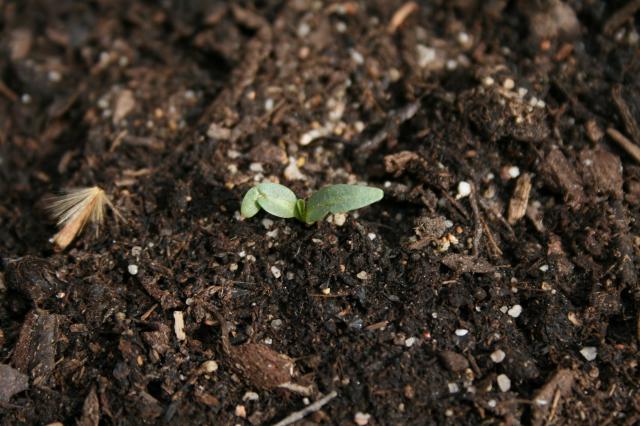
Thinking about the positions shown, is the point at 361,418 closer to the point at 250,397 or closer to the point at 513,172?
the point at 250,397

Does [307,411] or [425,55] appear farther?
[425,55]

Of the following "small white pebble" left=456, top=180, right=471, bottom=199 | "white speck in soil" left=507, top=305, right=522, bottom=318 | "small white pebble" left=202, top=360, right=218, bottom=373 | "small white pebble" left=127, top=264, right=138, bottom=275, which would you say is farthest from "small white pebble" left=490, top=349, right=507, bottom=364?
"small white pebble" left=127, top=264, right=138, bottom=275

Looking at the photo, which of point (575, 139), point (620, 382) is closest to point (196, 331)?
point (620, 382)

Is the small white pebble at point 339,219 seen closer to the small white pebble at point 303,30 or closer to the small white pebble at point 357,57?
the small white pebble at point 357,57

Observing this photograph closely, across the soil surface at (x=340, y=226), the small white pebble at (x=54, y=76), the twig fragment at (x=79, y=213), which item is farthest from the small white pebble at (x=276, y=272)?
the small white pebble at (x=54, y=76)

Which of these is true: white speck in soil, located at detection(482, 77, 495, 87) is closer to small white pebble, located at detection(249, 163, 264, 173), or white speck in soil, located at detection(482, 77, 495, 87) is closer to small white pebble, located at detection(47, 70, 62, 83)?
small white pebble, located at detection(249, 163, 264, 173)

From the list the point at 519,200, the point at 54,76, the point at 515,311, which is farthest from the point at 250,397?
the point at 54,76
